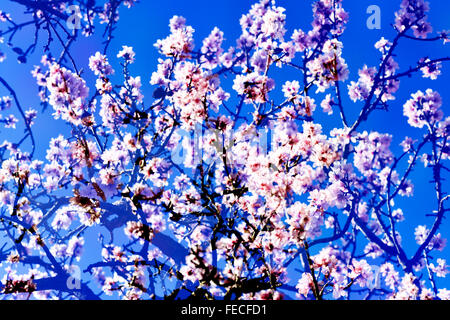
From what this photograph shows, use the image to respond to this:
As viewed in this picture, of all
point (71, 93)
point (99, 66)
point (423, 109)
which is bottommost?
point (71, 93)

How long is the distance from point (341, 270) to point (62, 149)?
8475 mm

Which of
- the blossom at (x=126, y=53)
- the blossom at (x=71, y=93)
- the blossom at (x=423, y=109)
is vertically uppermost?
the blossom at (x=126, y=53)

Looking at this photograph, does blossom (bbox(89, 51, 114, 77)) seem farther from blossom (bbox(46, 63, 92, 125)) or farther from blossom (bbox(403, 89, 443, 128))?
blossom (bbox(403, 89, 443, 128))

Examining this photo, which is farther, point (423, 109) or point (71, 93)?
point (423, 109)

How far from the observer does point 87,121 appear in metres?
3.78

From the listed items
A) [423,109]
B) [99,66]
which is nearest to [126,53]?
[99,66]

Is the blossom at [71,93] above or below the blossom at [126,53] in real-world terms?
below

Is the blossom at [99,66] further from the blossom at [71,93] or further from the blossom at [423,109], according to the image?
the blossom at [423,109]

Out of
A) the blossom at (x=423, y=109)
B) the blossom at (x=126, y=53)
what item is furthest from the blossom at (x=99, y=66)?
the blossom at (x=423, y=109)

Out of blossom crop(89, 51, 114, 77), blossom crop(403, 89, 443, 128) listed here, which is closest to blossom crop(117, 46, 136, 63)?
blossom crop(89, 51, 114, 77)

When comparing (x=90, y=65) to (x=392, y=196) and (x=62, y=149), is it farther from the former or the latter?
(x=392, y=196)

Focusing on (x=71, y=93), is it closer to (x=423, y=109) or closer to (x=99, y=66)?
(x=99, y=66)
